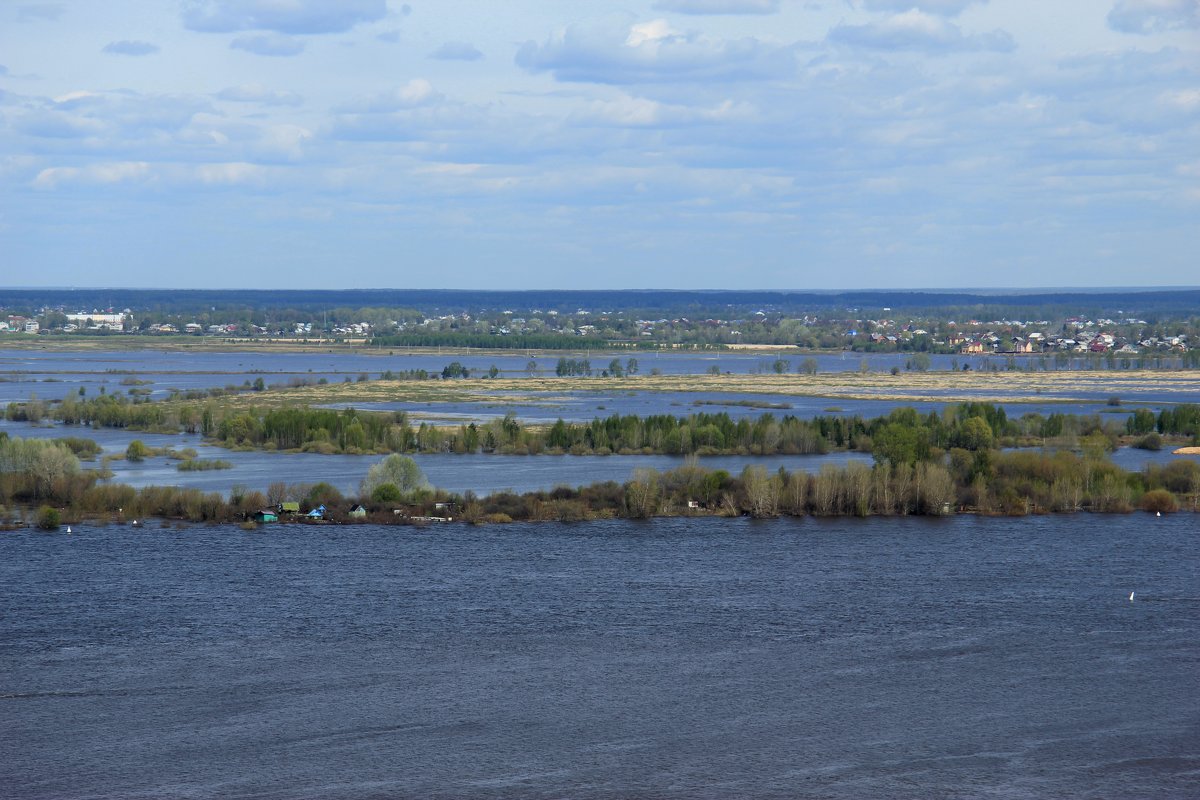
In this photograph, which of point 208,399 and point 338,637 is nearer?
point 338,637

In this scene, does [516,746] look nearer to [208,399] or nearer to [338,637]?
[338,637]

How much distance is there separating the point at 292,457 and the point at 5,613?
1756cm

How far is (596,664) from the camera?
19.3 meters

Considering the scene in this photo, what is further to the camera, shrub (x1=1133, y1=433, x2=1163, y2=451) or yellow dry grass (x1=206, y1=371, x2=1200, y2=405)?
yellow dry grass (x1=206, y1=371, x2=1200, y2=405)

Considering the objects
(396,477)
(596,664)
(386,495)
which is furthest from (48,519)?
(596,664)

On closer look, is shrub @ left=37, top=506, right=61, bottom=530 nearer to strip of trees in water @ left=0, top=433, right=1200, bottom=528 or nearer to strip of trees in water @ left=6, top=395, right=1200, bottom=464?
strip of trees in water @ left=0, top=433, right=1200, bottom=528

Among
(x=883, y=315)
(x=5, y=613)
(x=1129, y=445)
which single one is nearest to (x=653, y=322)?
(x=883, y=315)

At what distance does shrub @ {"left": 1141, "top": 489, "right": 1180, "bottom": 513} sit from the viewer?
30.2 metres

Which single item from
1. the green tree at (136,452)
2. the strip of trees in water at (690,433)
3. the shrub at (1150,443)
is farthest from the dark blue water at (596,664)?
the shrub at (1150,443)

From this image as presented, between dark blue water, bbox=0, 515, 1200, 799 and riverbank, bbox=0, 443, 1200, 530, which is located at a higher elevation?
riverbank, bbox=0, 443, 1200, 530

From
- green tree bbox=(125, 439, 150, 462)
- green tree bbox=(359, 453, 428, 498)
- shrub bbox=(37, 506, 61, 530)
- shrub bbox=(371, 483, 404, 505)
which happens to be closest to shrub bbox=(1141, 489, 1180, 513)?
green tree bbox=(359, 453, 428, 498)

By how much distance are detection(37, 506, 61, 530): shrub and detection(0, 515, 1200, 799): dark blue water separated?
92 centimetres

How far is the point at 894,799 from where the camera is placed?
14797 mm

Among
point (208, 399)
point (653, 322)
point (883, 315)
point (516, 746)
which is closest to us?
point (516, 746)
